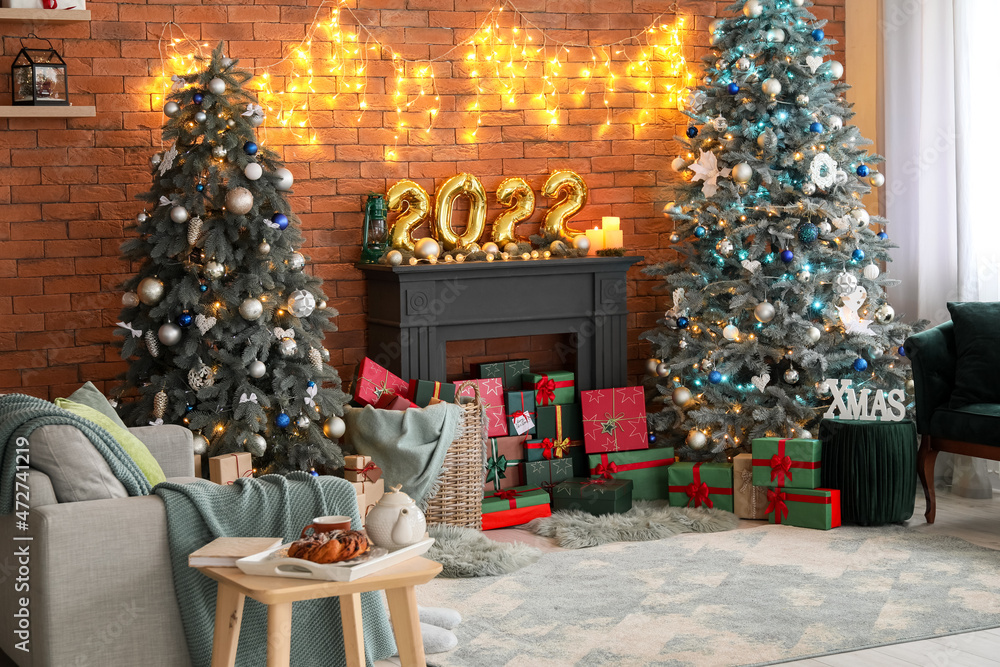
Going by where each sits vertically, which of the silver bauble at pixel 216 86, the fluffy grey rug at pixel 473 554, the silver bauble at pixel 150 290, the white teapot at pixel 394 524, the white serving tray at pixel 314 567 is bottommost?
the fluffy grey rug at pixel 473 554

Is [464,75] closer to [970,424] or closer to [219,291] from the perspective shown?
[219,291]

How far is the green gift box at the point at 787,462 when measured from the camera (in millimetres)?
4574

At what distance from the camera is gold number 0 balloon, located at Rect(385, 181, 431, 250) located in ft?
16.4

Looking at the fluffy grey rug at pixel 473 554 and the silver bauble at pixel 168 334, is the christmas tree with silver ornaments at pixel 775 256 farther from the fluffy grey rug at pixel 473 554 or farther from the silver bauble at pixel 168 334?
the silver bauble at pixel 168 334

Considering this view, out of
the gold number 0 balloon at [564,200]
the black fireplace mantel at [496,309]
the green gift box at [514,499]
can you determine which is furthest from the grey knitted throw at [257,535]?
the gold number 0 balloon at [564,200]

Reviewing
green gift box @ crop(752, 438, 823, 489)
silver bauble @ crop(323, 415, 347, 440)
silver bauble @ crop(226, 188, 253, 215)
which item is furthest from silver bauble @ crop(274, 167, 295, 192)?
green gift box @ crop(752, 438, 823, 489)

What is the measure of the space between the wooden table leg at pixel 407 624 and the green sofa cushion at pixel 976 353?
287 centimetres

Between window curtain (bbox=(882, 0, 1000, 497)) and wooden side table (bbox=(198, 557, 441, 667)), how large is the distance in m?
3.55

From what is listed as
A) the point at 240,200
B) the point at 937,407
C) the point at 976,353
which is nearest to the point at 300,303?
the point at 240,200

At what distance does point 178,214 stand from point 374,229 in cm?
110

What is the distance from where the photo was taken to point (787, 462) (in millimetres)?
4613

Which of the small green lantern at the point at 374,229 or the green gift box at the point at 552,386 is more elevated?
the small green lantern at the point at 374,229

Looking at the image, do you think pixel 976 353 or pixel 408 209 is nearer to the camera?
pixel 976 353

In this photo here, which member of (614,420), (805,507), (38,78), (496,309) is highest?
(38,78)
